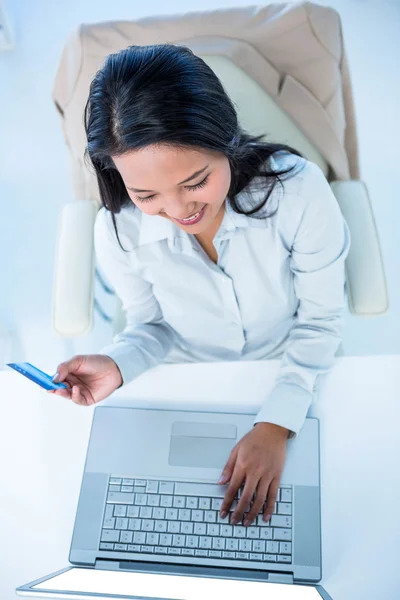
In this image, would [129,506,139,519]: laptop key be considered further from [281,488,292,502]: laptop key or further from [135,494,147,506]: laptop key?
[281,488,292,502]: laptop key

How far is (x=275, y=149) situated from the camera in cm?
103

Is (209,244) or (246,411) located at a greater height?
(209,244)

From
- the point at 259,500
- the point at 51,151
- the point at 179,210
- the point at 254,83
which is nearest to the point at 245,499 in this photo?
the point at 259,500

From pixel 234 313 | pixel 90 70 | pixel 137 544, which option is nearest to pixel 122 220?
pixel 234 313

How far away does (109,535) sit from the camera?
2.90ft

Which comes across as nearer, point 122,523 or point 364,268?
point 122,523

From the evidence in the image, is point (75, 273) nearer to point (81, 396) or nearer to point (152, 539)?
point (81, 396)

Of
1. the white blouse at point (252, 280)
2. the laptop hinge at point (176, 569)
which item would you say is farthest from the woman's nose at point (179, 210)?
the laptop hinge at point (176, 569)

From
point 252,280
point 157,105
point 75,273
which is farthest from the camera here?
point 75,273

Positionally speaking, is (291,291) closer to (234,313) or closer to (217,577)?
(234,313)

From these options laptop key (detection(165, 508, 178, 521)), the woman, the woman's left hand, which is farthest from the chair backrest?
laptop key (detection(165, 508, 178, 521))

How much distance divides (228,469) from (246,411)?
0.12m

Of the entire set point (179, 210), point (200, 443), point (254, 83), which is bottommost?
point (200, 443)

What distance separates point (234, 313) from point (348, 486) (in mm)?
390
